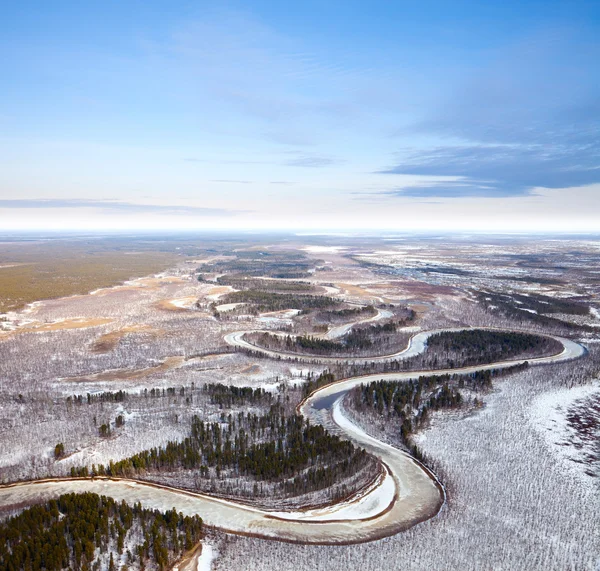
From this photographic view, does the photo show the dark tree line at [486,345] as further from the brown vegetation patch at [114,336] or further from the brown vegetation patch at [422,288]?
the brown vegetation patch at [114,336]

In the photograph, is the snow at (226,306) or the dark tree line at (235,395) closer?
the dark tree line at (235,395)

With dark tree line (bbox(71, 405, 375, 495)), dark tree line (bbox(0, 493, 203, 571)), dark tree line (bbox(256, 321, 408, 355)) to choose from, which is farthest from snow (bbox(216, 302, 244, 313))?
dark tree line (bbox(0, 493, 203, 571))

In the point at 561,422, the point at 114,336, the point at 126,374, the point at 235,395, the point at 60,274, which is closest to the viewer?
the point at 561,422

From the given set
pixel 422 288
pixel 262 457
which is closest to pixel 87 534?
pixel 262 457

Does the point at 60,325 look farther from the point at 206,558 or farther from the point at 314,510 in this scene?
the point at 314,510

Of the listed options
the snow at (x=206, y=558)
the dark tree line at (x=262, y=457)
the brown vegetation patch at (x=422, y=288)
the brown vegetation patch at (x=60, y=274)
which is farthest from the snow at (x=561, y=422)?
the brown vegetation patch at (x=60, y=274)

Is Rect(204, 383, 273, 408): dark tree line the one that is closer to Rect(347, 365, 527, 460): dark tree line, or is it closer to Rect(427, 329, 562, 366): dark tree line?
Rect(347, 365, 527, 460): dark tree line

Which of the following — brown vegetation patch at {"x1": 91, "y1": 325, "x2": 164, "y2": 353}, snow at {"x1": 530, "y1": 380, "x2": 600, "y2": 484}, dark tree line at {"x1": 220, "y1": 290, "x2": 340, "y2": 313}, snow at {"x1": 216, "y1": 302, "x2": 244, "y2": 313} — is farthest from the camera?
dark tree line at {"x1": 220, "y1": 290, "x2": 340, "y2": 313}

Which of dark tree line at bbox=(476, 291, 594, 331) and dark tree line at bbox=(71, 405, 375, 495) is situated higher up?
dark tree line at bbox=(476, 291, 594, 331)
